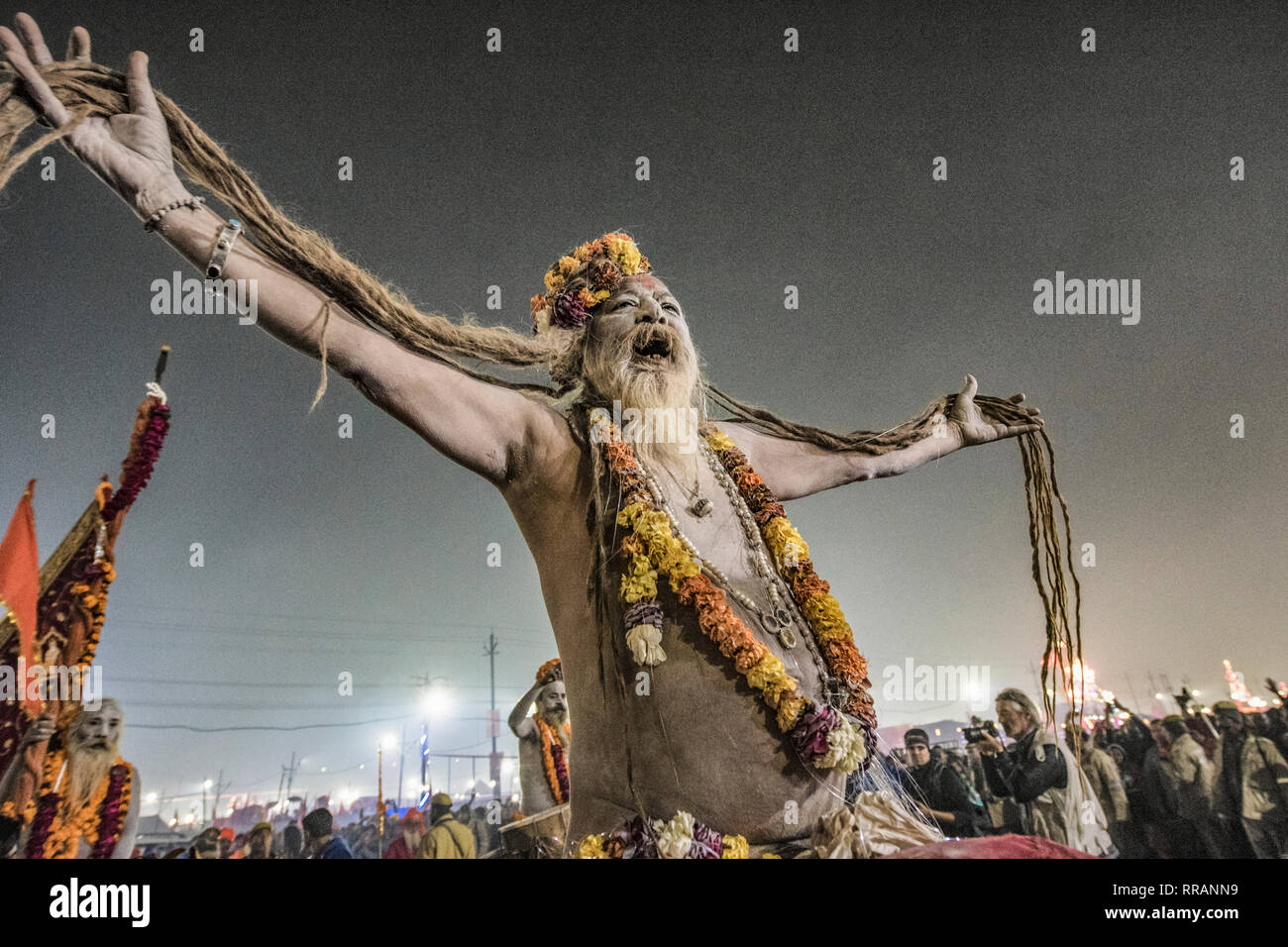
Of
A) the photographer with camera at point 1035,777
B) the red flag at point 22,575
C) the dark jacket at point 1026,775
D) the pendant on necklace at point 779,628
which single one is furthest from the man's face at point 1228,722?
the red flag at point 22,575

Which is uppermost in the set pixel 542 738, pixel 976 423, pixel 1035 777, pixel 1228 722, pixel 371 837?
pixel 976 423

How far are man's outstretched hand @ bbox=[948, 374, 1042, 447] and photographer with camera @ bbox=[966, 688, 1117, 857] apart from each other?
8.66 feet

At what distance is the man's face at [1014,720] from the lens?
15.8ft

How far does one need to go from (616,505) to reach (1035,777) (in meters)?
4.03

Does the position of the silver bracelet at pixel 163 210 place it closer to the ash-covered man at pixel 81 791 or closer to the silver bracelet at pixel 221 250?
the silver bracelet at pixel 221 250

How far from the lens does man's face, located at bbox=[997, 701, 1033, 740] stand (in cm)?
482

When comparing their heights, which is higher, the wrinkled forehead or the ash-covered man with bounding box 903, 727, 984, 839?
the wrinkled forehead

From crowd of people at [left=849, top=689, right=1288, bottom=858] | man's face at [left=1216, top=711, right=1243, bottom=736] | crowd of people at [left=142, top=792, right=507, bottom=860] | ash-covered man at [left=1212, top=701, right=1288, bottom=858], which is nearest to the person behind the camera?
crowd of people at [left=142, top=792, right=507, bottom=860]

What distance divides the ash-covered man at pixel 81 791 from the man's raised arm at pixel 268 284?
248cm

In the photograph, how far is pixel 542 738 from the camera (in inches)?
158

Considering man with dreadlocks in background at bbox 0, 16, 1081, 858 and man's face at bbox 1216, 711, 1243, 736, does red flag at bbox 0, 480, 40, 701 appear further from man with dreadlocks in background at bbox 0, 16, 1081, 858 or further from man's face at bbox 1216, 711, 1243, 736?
man's face at bbox 1216, 711, 1243, 736

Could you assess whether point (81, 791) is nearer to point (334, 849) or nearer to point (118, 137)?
point (334, 849)

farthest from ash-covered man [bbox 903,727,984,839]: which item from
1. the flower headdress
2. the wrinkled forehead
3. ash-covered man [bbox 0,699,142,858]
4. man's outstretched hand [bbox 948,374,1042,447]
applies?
the wrinkled forehead

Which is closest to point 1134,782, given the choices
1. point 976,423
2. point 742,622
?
point 976,423
